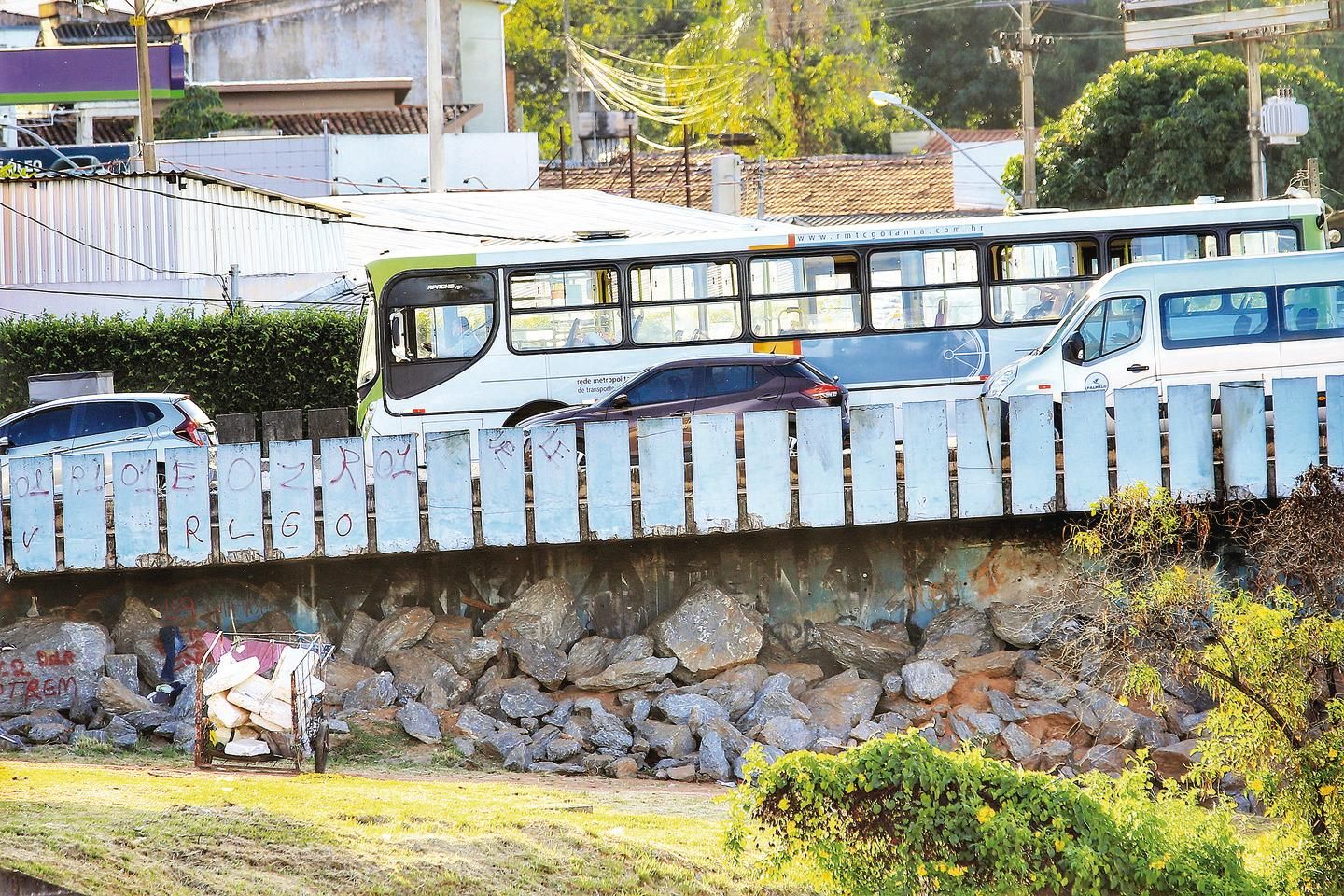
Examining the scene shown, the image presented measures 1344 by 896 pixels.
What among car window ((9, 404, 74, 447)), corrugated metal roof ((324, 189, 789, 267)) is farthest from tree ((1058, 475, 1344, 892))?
corrugated metal roof ((324, 189, 789, 267))

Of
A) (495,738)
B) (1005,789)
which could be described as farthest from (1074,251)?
(1005,789)

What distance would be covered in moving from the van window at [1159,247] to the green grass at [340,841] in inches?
395

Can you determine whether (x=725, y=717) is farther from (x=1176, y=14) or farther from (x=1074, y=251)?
(x=1176, y=14)

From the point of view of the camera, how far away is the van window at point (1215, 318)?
17672 millimetres

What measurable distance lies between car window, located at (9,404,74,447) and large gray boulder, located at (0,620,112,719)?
3.15 meters

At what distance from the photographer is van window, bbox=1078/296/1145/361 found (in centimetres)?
1761

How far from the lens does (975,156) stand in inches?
1601

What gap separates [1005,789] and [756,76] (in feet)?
156

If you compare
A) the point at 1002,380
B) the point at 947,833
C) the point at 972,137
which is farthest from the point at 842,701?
the point at 972,137

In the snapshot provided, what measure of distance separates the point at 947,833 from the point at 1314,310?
36.4 ft

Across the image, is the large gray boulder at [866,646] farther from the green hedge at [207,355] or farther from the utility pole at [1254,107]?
the utility pole at [1254,107]

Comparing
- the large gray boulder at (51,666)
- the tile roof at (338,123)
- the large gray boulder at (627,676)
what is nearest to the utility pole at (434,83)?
the tile roof at (338,123)

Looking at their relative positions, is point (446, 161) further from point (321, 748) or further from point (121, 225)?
point (321, 748)

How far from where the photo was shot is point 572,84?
184 ft
